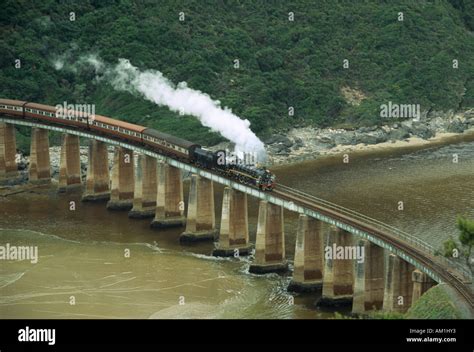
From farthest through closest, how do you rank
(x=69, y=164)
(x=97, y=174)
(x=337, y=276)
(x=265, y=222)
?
(x=69, y=164)
(x=97, y=174)
(x=265, y=222)
(x=337, y=276)

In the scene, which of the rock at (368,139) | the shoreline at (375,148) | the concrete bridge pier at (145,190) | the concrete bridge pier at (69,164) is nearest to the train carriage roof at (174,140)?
the concrete bridge pier at (145,190)

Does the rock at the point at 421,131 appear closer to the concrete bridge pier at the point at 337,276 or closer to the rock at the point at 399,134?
the rock at the point at 399,134

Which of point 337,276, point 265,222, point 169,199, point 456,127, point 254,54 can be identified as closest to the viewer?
point 337,276

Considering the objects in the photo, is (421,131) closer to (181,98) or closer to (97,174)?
(181,98)

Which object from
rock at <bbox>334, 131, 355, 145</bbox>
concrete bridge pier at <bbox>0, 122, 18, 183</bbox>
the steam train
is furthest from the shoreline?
concrete bridge pier at <bbox>0, 122, 18, 183</bbox>

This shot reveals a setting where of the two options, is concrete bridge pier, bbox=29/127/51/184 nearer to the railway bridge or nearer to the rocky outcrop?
the railway bridge

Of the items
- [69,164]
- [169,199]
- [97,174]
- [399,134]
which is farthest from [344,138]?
[169,199]

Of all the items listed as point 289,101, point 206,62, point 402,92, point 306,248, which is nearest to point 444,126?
point 402,92
